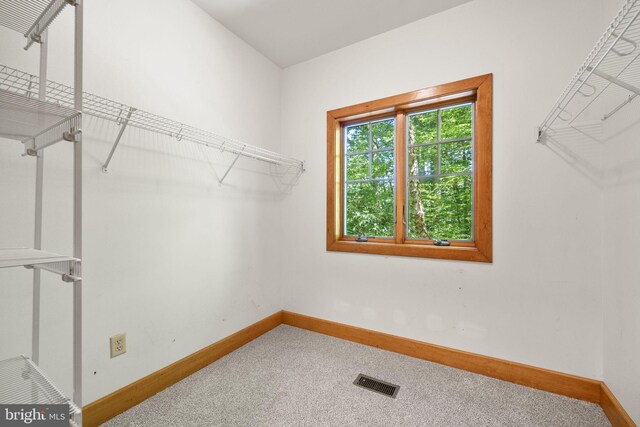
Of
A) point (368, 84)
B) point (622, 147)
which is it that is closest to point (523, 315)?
point (622, 147)

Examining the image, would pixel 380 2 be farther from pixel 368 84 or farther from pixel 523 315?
pixel 523 315

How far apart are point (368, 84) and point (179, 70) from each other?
1397 mm

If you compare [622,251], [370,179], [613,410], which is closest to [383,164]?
[370,179]

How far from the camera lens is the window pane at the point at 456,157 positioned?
6.34 feet

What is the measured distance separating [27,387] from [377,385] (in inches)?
62.8

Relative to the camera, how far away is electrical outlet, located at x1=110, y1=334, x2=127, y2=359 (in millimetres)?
1382

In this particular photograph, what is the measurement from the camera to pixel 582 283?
1523 millimetres

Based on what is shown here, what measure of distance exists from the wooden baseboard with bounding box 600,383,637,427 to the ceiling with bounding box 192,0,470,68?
2476 mm

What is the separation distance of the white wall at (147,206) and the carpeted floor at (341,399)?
0.88 ft

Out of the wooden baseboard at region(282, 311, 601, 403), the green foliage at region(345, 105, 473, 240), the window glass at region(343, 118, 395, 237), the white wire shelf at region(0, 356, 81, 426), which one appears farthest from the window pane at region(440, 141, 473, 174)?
the white wire shelf at region(0, 356, 81, 426)

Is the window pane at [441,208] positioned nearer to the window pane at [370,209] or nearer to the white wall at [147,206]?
the window pane at [370,209]

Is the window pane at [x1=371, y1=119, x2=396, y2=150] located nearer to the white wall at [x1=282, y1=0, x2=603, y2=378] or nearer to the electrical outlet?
the white wall at [x1=282, y1=0, x2=603, y2=378]

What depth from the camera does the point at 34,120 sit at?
85 centimetres

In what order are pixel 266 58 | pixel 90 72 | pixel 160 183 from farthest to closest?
pixel 266 58 < pixel 160 183 < pixel 90 72
